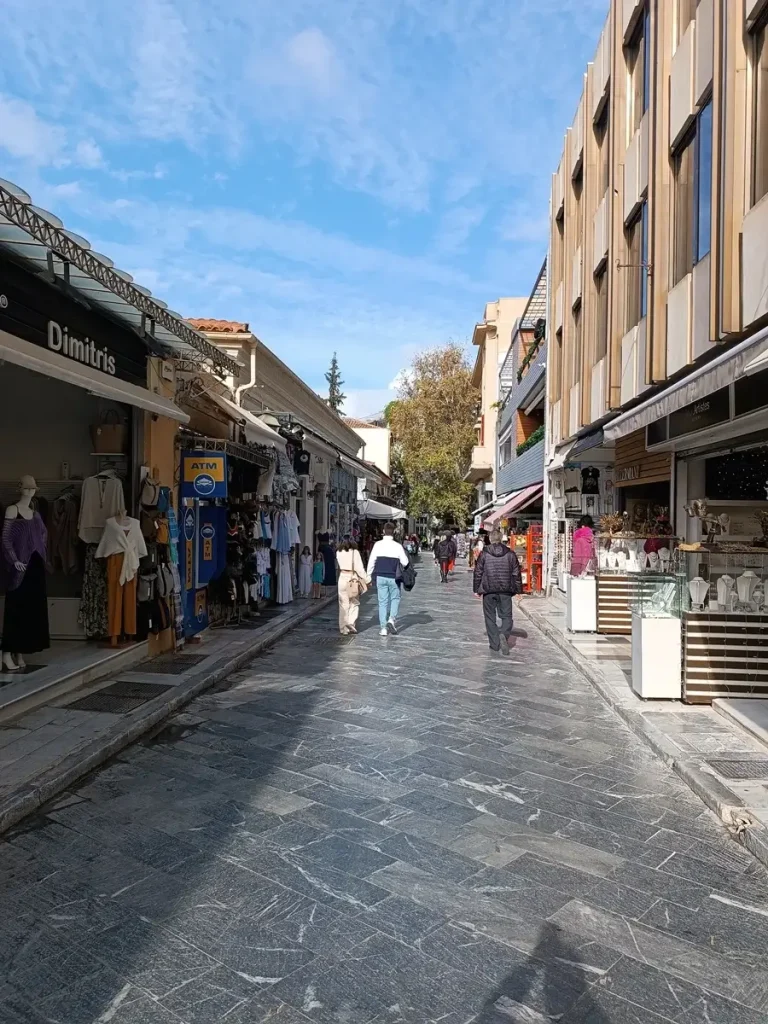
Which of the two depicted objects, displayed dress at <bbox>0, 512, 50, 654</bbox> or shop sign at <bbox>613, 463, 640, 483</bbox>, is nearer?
displayed dress at <bbox>0, 512, 50, 654</bbox>

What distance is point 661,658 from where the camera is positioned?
7.74 meters

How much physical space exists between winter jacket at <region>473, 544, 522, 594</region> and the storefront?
4700mm

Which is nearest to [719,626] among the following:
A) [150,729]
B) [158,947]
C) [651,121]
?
[150,729]

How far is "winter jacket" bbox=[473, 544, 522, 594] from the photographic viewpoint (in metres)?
11.2

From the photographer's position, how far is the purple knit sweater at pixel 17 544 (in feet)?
25.7

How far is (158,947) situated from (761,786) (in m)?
3.99

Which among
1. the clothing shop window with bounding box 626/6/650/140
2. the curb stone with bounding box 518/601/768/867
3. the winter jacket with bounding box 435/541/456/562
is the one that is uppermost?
the clothing shop window with bounding box 626/6/650/140

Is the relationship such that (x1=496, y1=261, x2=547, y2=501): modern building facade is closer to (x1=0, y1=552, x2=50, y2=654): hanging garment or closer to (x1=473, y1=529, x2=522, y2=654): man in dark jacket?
(x1=473, y1=529, x2=522, y2=654): man in dark jacket

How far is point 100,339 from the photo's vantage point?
8266 mm

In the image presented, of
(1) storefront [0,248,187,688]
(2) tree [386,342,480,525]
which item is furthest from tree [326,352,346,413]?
(1) storefront [0,248,187,688]

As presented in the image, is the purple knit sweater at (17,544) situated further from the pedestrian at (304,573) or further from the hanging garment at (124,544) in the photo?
the pedestrian at (304,573)

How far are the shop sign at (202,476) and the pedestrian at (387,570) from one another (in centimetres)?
300

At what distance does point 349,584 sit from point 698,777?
25.4ft

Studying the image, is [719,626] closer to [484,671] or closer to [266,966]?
[484,671]
